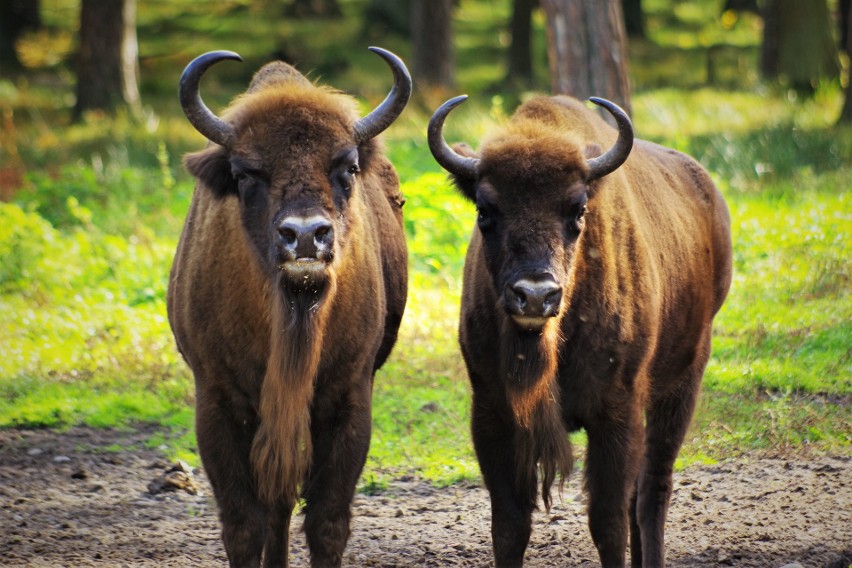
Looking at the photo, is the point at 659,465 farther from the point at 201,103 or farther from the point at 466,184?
the point at 201,103

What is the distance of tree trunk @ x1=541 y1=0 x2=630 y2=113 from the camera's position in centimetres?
1102

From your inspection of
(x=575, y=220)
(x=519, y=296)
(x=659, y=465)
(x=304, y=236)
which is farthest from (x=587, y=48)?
(x=304, y=236)

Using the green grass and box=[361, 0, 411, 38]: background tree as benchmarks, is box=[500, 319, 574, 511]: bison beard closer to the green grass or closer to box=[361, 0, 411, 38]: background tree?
the green grass

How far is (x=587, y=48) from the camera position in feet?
36.3

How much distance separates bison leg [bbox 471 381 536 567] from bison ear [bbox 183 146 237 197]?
1522 mm

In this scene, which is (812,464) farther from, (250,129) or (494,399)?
(250,129)

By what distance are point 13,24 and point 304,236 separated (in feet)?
84.2

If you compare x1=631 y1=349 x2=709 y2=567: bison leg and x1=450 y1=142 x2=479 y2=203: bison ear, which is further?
x1=631 y1=349 x2=709 y2=567: bison leg

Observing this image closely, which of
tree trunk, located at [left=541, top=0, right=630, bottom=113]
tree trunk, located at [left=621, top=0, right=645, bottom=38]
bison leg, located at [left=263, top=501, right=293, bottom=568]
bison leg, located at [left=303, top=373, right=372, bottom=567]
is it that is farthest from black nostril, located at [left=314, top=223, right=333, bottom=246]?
tree trunk, located at [left=621, top=0, right=645, bottom=38]

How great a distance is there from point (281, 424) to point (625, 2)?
28988 mm

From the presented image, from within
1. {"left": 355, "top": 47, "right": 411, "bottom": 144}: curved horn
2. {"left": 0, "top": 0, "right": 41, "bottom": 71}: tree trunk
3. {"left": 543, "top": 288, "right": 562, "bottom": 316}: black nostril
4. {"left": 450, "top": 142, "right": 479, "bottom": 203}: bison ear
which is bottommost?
{"left": 543, "top": 288, "right": 562, "bottom": 316}: black nostril

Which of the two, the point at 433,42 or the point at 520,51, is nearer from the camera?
the point at 433,42

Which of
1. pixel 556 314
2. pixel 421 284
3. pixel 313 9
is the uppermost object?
pixel 313 9

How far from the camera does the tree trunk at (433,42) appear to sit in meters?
21.8
